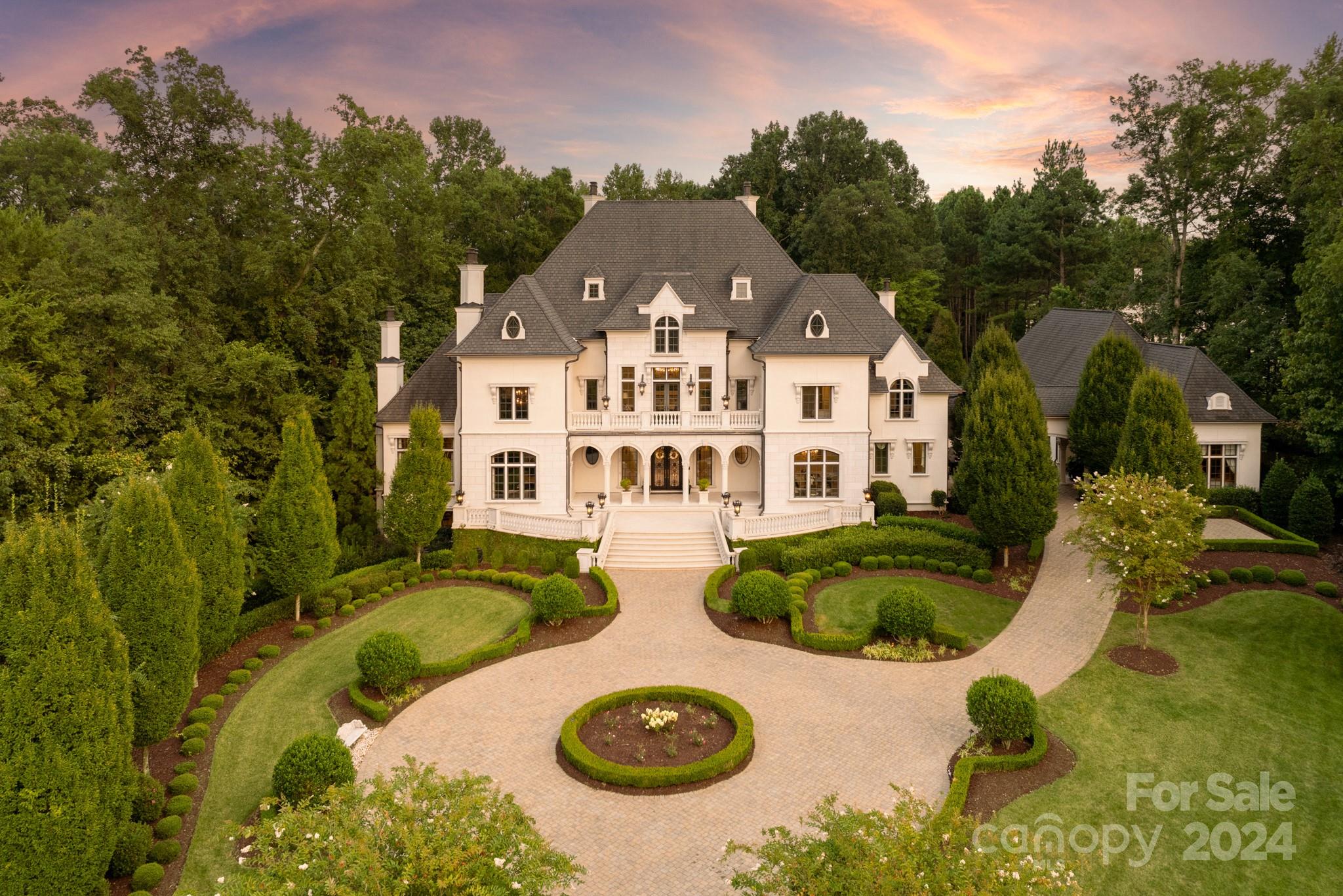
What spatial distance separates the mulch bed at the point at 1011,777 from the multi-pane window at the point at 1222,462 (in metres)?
24.7

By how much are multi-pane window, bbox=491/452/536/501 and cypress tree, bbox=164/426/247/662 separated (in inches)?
524

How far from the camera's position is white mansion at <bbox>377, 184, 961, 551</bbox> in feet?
108

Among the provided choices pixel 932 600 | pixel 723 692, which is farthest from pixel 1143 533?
pixel 723 692

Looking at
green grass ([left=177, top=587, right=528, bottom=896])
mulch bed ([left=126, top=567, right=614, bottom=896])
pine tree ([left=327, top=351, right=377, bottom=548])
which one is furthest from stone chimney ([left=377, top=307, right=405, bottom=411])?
green grass ([left=177, top=587, right=528, bottom=896])

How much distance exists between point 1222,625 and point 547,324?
2567 cm

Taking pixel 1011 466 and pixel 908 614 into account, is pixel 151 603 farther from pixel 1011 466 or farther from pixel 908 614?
pixel 1011 466

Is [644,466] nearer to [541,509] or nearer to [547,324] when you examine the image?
[541,509]

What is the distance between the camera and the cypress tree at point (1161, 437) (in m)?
26.0

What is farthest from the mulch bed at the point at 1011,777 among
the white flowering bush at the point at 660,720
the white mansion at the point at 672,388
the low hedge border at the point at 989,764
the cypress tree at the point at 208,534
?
the cypress tree at the point at 208,534

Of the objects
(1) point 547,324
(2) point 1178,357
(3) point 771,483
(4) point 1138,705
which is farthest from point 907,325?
(4) point 1138,705

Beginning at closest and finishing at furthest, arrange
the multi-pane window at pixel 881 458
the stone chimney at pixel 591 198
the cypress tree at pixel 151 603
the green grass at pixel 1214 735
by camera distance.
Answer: the green grass at pixel 1214 735
the cypress tree at pixel 151 603
the multi-pane window at pixel 881 458
the stone chimney at pixel 591 198

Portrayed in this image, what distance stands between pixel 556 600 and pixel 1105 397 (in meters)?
26.5

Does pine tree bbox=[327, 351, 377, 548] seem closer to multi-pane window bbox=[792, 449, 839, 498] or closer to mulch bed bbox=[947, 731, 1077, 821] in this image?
multi-pane window bbox=[792, 449, 839, 498]

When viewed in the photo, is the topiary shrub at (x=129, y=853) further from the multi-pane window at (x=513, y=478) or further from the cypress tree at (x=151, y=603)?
the multi-pane window at (x=513, y=478)
